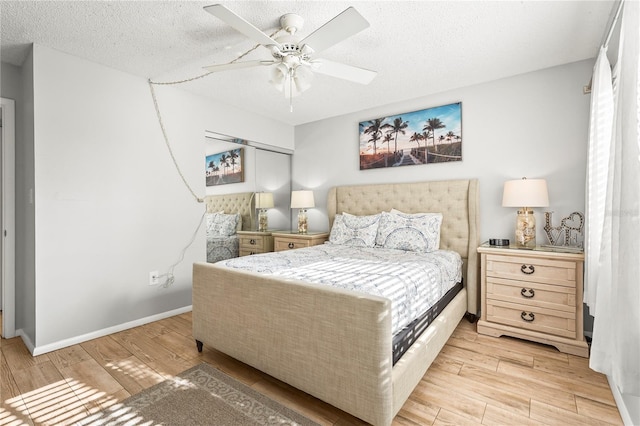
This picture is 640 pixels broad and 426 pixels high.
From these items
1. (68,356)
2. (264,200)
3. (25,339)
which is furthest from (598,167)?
(25,339)

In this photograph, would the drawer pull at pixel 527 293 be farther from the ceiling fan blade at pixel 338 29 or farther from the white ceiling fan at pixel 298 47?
the ceiling fan blade at pixel 338 29

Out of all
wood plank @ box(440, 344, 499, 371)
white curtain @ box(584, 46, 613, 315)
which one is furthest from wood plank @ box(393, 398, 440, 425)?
white curtain @ box(584, 46, 613, 315)

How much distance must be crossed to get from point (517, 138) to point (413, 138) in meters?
1.02

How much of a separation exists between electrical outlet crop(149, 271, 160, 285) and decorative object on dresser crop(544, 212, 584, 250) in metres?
3.71

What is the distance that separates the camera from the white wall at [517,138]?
2.70 meters

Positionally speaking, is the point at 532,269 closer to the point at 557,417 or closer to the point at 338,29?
the point at 557,417

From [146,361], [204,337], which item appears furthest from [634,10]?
[146,361]

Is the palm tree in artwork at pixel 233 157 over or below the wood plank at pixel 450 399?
over

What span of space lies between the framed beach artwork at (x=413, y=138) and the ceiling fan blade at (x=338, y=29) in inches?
79.1

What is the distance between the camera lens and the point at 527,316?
2.51 meters

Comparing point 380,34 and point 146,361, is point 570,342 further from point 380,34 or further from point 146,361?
point 146,361

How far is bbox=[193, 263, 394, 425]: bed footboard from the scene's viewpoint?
1442 millimetres

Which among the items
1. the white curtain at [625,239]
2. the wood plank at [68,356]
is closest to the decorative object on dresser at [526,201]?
the white curtain at [625,239]

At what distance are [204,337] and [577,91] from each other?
3688 millimetres
